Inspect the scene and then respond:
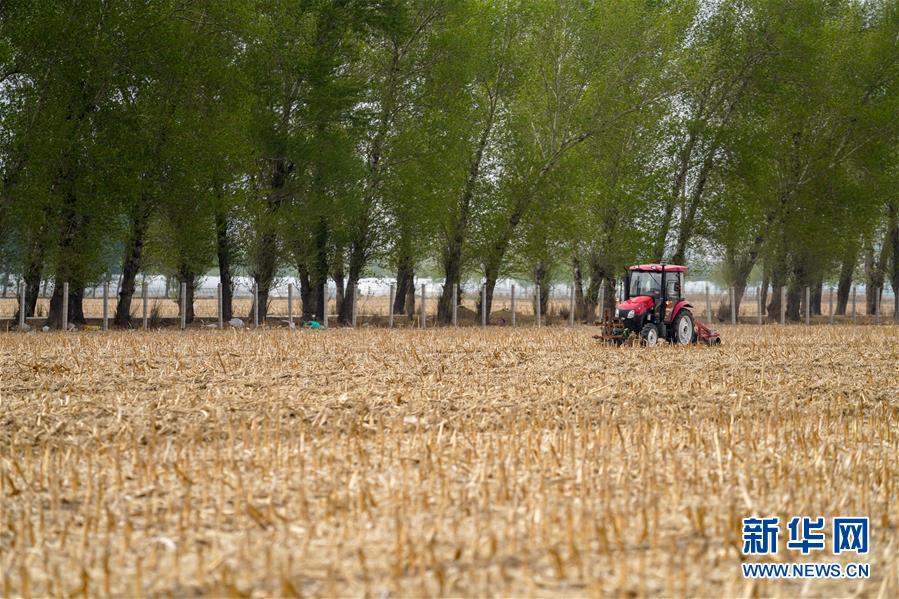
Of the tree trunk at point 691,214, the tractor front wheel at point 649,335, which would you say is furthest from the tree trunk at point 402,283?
the tractor front wheel at point 649,335

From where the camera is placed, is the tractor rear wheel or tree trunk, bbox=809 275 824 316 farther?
tree trunk, bbox=809 275 824 316

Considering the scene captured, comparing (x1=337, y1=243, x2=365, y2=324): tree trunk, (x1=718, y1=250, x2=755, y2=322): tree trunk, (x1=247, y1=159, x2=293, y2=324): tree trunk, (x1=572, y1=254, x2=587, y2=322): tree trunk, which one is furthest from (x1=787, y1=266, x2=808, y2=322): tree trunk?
(x1=247, y1=159, x2=293, y2=324): tree trunk

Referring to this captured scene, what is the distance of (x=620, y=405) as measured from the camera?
38.5ft

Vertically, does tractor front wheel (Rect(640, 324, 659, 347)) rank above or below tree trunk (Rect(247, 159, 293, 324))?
below

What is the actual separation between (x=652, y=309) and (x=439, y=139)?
13.2m

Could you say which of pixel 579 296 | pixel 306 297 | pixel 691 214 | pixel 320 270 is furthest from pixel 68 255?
pixel 691 214

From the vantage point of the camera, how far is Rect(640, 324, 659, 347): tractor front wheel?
21.1m

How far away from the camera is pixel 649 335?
21.2 m

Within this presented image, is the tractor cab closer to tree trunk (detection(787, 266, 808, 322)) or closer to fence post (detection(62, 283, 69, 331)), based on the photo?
fence post (detection(62, 283, 69, 331))

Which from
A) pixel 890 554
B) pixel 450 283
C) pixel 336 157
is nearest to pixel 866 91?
pixel 450 283

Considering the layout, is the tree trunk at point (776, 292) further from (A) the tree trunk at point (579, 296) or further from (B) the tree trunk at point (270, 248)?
(B) the tree trunk at point (270, 248)

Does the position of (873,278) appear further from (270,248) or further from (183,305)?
(183,305)

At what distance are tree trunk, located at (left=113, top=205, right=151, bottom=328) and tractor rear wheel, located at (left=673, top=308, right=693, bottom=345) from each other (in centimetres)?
1390

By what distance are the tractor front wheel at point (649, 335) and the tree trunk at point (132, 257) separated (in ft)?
44.4
